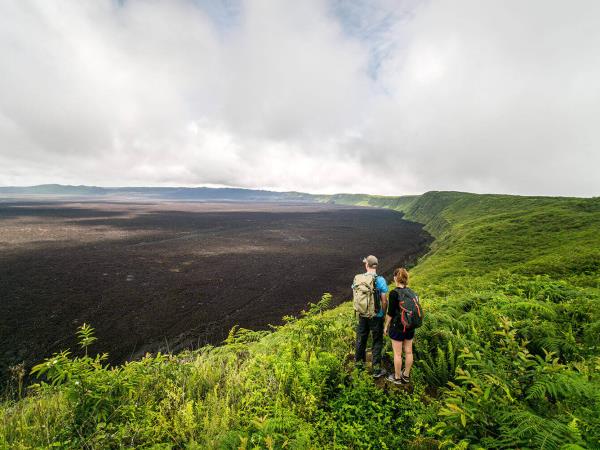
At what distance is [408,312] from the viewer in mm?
5719

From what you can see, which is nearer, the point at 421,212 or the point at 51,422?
the point at 51,422

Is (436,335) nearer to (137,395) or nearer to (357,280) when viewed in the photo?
(357,280)

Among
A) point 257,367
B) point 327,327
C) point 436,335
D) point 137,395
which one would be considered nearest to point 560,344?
point 436,335

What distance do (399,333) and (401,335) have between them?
6 centimetres

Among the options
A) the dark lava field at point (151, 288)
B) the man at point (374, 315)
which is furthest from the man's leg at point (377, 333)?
the dark lava field at point (151, 288)

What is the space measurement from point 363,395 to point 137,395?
4.43 metres

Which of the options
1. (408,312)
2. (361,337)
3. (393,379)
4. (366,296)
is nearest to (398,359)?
(393,379)

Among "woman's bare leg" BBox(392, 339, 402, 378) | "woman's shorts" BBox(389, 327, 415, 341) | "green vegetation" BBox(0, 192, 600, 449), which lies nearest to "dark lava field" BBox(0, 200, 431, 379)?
"green vegetation" BBox(0, 192, 600, 449)

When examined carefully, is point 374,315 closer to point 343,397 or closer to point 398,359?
point 398,359

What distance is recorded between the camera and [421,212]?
5896 inches

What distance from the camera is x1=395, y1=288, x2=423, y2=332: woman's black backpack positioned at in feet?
18.7

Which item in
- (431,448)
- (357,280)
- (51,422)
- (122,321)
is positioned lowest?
(122,321)

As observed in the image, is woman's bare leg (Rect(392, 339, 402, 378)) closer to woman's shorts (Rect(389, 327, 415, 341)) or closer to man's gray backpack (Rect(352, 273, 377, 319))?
woman's shorts (Rect(389, 327, 415, 341))

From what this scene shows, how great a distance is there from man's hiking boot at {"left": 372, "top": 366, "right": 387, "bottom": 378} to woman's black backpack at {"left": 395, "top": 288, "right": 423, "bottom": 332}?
3.85 feet
